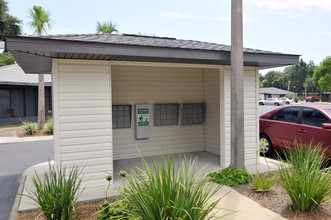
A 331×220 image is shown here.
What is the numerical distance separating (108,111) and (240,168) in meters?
3.02

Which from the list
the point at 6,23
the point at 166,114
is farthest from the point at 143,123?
the point at 6,23

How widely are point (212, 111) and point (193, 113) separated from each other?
61 centimetres

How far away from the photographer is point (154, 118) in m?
8.03

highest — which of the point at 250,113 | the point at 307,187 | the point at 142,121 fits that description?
the point at 250,113

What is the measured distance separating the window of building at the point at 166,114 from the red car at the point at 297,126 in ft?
8.88

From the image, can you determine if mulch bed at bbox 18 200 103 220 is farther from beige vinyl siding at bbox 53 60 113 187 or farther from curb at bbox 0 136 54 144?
curb at bbox 0 136 54 144

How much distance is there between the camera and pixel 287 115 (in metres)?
7.43

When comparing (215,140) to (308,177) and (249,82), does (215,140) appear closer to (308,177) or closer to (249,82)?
(249,82)

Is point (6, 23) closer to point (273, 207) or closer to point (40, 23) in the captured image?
point (40, 23)

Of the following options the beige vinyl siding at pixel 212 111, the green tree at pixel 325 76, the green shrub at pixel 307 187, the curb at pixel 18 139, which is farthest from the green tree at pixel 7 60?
the green tree at pixel 325 76

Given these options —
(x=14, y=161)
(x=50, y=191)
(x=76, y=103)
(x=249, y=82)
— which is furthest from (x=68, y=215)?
(x=14, y=161)

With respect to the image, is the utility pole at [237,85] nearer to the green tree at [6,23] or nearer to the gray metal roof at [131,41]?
the gray metal roof at [131,41]

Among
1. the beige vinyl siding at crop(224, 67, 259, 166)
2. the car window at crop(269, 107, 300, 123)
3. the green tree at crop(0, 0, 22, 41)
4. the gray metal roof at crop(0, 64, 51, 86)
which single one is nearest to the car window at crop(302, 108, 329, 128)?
the car window at crop(269, 107, 300, 123)

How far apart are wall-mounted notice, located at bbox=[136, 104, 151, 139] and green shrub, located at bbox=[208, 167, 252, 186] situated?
294 centimetres
